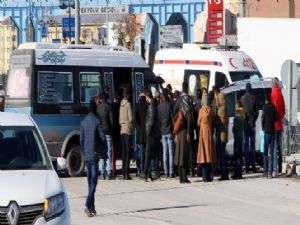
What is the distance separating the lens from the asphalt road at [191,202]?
16328mm

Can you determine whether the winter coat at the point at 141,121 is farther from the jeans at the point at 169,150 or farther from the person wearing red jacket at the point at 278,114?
the person wearing red jacket at the point at 278,114

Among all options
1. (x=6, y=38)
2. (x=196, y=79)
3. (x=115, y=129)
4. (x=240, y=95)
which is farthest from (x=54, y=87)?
(x=6, y=38)

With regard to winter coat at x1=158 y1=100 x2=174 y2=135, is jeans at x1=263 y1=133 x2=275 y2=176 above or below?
below

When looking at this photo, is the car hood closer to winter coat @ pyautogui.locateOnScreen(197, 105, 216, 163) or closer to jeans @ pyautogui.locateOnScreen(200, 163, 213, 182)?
winter coat @ pyautogui.locateOnScreen(197, 105, 216, 163)

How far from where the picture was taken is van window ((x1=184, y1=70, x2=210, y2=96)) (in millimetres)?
28656

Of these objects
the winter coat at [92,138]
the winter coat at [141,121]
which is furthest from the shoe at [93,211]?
the winter coat at [141,121]

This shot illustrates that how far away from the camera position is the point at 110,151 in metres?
22.6

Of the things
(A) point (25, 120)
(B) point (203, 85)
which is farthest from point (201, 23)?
(A) point (25, 120)

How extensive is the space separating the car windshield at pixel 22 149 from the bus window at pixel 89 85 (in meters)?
10.5

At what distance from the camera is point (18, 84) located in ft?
77.9

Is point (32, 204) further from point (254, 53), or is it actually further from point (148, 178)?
point (254, 53)

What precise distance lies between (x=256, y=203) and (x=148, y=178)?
14.7 ft

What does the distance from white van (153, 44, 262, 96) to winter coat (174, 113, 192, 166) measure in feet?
21.4

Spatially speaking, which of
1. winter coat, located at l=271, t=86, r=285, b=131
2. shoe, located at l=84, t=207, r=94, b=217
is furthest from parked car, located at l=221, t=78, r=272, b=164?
shoe, located at l=84, t=207, r=94, b=217
